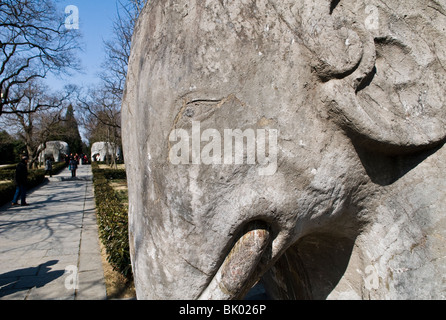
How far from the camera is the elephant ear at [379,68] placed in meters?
1.17

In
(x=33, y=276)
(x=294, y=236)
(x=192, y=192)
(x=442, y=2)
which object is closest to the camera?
(x=192, y=192)

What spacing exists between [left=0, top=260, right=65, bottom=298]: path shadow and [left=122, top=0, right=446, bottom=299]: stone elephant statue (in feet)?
13.1

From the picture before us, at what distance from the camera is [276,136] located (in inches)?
45.5

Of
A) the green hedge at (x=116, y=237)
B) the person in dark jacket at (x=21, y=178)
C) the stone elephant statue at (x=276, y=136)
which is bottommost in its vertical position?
the green hedge at (x=116, y=237)

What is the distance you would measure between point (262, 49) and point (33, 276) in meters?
5.05

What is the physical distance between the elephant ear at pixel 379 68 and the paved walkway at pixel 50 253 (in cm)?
408

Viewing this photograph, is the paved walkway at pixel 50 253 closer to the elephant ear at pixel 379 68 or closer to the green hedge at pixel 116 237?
the green hedge at pixel 116 237

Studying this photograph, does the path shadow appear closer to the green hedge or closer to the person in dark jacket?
the green hedge

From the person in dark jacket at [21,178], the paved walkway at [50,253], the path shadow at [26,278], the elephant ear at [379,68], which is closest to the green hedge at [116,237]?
the paved walkway at [50,253]

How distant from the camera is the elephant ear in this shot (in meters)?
1.17

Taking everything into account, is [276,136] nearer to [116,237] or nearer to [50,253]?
[116,237]

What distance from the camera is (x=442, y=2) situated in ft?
4.49

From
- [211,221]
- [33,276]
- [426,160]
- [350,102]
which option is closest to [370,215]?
[426,160]
